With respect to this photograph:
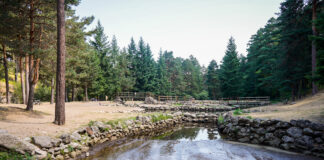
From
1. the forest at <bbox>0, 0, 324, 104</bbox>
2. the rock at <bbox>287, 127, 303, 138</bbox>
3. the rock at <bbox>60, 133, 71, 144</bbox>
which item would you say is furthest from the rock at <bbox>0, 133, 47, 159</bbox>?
the rock at <bbox>287, 127, 303, 138</bbox>

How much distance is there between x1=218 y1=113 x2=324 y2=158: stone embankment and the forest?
70.9 inches

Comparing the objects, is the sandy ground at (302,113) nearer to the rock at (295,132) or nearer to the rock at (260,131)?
the rock at (295,132)

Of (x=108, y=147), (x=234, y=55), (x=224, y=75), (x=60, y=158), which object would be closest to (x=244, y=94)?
(x=224, y=75)

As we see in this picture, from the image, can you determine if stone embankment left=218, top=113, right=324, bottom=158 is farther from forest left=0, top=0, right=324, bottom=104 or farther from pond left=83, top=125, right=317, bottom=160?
forest left=0, top=0, right=324, bottom=104

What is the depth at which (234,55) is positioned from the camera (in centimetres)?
3606

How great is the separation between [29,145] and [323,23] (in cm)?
1036

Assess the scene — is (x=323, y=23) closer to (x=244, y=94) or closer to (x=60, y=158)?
(x=60, y=158)

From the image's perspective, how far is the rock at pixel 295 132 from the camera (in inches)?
259

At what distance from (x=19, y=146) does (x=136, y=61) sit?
35.4 meters

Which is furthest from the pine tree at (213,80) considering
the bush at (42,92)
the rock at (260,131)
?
the rock at (260,131)

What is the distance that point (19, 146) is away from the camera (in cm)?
500

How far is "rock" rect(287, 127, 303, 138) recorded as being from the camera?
21.6ft

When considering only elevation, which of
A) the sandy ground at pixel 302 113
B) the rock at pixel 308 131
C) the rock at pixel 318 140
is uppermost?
the sandy ground at pixel 302 113

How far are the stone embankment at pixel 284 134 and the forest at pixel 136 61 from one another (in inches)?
70.9
